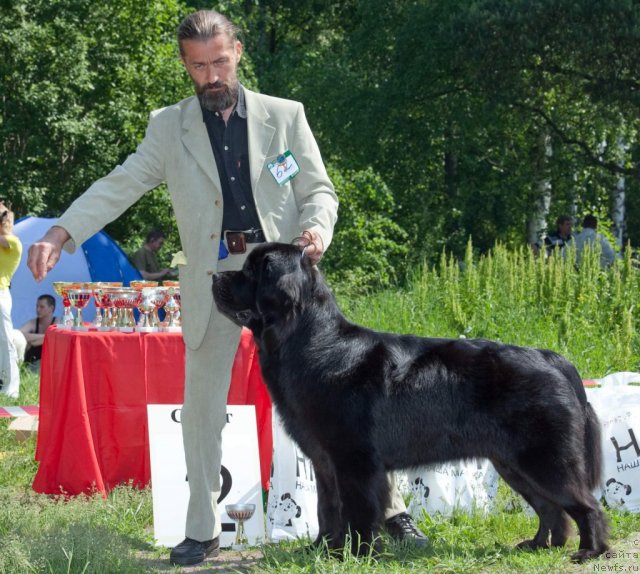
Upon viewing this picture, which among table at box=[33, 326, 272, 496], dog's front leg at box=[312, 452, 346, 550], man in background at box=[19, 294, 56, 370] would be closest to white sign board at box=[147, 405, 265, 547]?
dog's front leg at box=[312, 452, 346, 550]

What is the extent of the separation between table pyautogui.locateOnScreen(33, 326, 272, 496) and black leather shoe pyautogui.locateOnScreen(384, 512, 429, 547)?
118 centimetres

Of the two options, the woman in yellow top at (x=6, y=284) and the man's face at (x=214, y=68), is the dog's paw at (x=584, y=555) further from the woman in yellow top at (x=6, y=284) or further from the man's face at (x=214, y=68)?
the woman in yellow top at (x=6, y=284)

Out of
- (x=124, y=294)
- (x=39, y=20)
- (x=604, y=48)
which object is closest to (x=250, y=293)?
(x=124, y=294)

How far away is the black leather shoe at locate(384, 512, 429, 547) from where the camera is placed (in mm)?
3988

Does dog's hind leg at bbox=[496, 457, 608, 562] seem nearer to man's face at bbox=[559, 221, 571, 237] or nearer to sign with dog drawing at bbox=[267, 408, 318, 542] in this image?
sign with dog drawing at bbox=[267, 408, 318, 542]

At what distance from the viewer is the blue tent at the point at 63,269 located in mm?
11820

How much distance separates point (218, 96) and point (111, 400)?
6.92 ft

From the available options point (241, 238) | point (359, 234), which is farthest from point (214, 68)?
point (359, 234)

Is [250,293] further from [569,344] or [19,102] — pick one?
[19,102]

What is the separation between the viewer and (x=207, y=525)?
3.90 meters

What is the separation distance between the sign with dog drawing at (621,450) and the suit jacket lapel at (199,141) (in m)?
2.40

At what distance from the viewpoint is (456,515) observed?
450 centimetres

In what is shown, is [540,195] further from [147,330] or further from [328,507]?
[328,507]

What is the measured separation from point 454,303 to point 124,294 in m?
3.91
